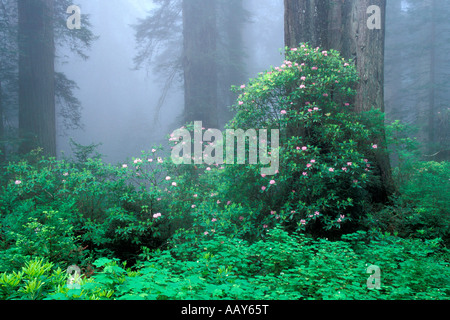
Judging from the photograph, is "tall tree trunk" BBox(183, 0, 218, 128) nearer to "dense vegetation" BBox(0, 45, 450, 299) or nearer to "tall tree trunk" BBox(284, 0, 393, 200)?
"tall tree trunk" BBox(284, 0, 393, 200)

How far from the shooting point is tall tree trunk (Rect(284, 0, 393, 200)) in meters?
5.85

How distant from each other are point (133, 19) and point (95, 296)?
119ft

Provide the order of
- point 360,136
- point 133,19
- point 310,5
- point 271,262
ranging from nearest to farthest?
point 271,262
point 360,136
point 310,5
point 133,19

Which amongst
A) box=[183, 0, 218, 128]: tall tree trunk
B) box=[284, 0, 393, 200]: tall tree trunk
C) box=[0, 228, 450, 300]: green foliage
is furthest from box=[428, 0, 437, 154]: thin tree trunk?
box=[0, 228, 450, 300]: green foliage

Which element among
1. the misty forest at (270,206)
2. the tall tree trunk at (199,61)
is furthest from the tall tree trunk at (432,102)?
the tall tree trunk at (199,61)

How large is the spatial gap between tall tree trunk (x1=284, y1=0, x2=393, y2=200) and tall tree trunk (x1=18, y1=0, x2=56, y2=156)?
7138 millimetres

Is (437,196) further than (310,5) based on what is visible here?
No

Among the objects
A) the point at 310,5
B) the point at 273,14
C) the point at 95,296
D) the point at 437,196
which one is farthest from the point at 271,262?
the point at 273,14

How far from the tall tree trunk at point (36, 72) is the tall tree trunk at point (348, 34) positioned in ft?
23.4

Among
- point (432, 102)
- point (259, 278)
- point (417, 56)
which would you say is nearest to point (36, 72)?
point (259, 278)

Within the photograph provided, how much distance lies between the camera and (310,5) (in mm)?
5898
